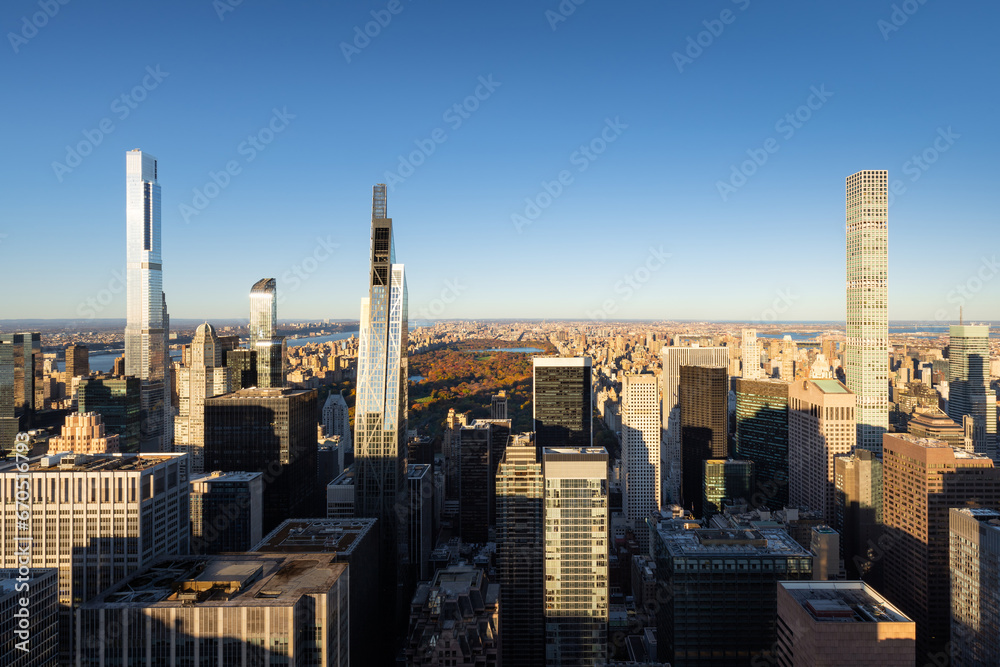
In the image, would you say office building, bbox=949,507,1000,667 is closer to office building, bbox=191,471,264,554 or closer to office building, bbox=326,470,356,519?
office building, bbox=326,470,356,519

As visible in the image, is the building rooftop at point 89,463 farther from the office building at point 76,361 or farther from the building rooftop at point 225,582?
the office building at point 76,361

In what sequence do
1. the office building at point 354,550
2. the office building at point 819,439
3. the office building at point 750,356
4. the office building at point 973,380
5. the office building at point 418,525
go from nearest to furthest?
the office building at point 354,550 < the office building at point 418,525 < the office building at point 819,439 < the office building at point 973,380 < the office building at point 750,356

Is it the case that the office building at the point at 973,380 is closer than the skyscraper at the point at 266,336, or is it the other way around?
the skyscraper at the point at 266,336

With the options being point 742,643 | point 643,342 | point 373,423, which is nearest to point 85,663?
point 373,423

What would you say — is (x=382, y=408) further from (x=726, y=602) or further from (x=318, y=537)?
(x=726, y=602)

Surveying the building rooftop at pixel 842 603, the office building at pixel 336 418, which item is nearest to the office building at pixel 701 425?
the office building at pixel 336 418

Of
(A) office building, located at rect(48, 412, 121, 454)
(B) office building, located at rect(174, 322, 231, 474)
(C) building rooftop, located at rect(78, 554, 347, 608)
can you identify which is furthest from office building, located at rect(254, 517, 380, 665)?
(B) office building, located at rect(174, 322, 231, 474)

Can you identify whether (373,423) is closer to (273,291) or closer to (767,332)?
(273,291)
